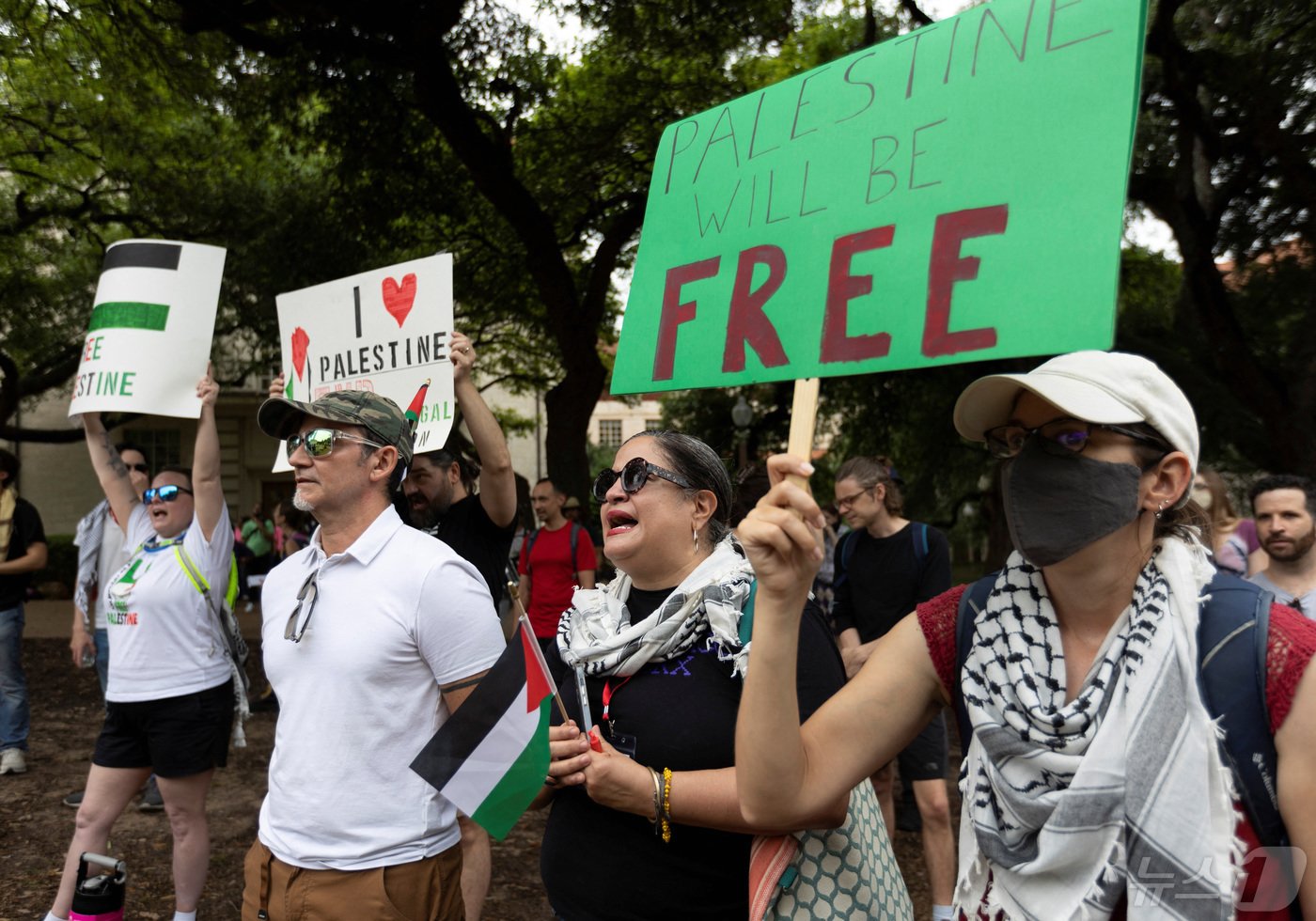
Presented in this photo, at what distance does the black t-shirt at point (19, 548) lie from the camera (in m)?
6.99

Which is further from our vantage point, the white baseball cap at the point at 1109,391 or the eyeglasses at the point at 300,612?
the eyeglasses at the point at 300,612

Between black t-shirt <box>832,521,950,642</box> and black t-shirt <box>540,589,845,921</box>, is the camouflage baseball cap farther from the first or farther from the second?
black t-shirt <box>832,521,950,642</box>

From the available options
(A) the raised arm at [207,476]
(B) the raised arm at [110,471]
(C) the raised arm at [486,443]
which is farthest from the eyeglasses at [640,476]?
(B) the raised arm at [110,471]

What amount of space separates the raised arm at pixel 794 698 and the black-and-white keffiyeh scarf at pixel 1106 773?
15 cm

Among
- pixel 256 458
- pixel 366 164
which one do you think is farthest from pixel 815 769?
pixel 256 458

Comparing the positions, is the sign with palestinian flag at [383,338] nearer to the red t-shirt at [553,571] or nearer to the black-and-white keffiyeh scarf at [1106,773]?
the black-and-white keffiyeh scarf at [1106,773]

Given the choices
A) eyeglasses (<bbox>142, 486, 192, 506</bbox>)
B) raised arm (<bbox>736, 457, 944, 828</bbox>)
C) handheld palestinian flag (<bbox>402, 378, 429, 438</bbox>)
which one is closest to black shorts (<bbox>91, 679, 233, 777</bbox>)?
eyeglasses (<bbox>142, 486, 192, 506</bbox>)

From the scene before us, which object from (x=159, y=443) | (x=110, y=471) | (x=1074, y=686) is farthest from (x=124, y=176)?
(x=159, y=443)

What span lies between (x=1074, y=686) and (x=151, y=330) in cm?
412

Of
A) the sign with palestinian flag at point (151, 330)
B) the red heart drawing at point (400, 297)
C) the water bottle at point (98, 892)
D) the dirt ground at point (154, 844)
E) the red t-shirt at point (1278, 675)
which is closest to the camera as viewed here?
the red t-shirt at point (1278, 675)

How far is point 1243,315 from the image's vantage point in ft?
47.1

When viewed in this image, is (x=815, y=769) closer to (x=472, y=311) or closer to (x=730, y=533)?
(x=730, y=533)

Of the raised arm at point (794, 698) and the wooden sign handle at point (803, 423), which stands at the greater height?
the wooden sign handle at point (803, 423)

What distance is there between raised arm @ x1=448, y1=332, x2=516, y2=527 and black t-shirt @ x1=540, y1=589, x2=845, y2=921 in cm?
152
